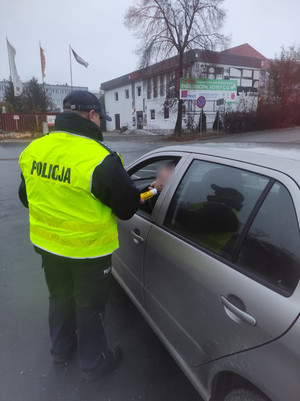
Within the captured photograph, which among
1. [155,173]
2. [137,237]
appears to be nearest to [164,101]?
[155,173]

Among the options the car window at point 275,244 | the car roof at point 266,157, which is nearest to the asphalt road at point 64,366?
the car window at point 275,244

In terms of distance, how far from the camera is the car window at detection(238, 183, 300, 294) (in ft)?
3.88

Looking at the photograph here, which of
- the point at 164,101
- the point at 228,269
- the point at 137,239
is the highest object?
the point at 164,101

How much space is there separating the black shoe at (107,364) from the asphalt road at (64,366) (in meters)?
0.05

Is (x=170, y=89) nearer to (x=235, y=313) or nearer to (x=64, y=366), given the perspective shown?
(x=64, y=366)

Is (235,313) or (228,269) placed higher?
(228,269)

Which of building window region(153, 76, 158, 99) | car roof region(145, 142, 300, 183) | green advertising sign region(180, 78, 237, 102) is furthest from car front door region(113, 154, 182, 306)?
building window region(153, 76, 158, 99)

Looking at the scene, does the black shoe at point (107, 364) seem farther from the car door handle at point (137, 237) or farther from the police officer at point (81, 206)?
the car door handle at point (137, 237)

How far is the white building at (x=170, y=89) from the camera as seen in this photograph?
900 inches

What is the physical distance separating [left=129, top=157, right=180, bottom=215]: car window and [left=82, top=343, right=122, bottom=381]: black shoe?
1063mm

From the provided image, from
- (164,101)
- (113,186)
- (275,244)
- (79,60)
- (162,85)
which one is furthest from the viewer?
(79,60)

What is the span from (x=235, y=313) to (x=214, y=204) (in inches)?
26.0

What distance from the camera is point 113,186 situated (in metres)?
1.58

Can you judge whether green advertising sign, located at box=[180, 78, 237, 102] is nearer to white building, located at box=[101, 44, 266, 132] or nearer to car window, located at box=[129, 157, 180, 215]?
white building, located at box=[101, 44, 266, 132]
